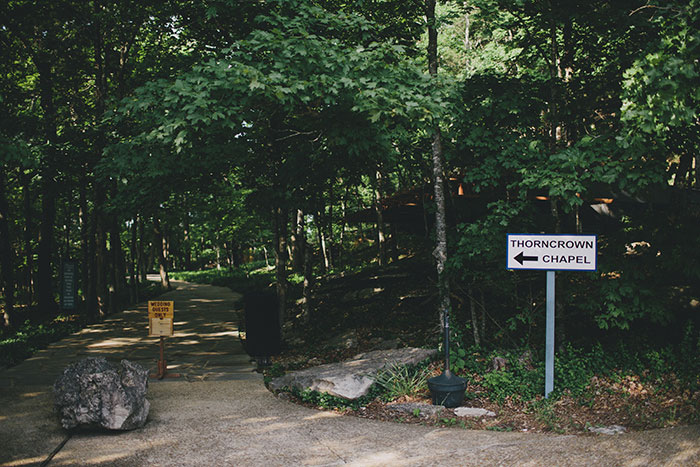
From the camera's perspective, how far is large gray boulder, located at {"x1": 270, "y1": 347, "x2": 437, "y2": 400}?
7379 mm

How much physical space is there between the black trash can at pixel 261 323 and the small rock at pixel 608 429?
615 centimetres

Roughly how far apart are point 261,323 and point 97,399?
467cm


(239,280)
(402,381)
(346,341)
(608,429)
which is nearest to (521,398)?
(608,429)

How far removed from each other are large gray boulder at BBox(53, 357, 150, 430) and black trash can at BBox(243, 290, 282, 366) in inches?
163

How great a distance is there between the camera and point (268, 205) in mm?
10883

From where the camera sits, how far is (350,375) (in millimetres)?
7605

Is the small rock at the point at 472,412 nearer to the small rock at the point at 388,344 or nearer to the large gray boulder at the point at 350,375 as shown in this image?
the large gray boulder at the point at 350,375

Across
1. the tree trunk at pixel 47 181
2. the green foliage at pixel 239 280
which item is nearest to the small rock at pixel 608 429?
the tree trunk at pixel 47 181

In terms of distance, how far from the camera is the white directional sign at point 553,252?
684 cm

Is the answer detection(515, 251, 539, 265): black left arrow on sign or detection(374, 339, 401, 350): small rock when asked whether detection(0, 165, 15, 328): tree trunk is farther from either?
detection(515, 251, 539, 265): black left arrow on sign

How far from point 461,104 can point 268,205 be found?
4.51m

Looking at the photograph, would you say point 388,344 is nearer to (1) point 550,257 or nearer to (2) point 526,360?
(2) point 526,360

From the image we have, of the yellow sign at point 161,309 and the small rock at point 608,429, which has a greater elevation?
the yellow sign at point 161,309

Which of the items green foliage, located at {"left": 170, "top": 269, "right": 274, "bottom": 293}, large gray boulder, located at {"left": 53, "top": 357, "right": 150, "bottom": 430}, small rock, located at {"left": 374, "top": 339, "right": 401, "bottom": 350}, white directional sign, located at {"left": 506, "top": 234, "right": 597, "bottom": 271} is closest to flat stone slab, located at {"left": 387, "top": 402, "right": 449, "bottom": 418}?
white directional sign, located at {"left": 506, "top": 234, "right": 597, "bottom": 271}
